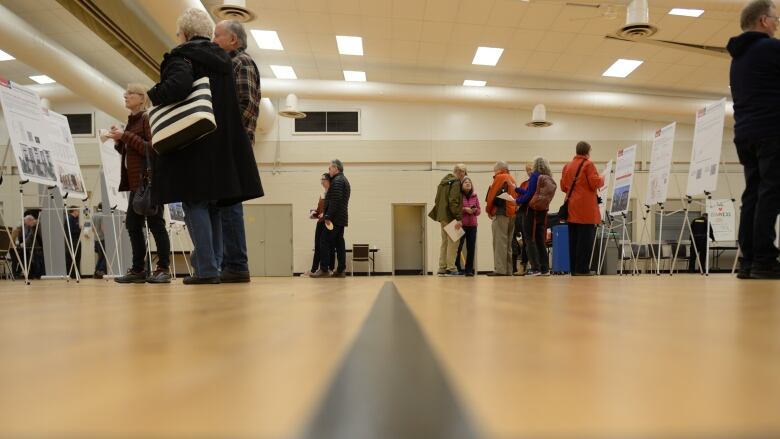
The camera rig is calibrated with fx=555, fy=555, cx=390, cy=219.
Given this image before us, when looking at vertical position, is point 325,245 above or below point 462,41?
below

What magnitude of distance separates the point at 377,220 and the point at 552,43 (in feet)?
16.6

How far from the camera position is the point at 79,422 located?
0.10m

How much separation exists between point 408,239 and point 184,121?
437 inches

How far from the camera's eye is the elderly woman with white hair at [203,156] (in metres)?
1.98

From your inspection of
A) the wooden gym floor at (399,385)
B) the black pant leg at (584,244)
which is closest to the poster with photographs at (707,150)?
the black pant leg at (584,244)

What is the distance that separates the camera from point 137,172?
2951 millimetres

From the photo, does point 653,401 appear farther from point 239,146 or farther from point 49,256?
point 49,256

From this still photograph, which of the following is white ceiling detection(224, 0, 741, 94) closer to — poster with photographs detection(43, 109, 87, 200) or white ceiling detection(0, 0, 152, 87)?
white ceiling detection(0, 0, 152, 87)

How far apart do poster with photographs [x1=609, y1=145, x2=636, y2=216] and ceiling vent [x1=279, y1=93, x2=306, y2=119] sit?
4.97 metres

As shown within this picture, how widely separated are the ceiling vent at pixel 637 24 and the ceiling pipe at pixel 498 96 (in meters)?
3.92

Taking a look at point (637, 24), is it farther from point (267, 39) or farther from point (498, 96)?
point (267, 39)

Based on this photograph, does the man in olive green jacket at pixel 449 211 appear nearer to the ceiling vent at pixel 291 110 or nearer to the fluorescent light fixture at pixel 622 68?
the ceiling vent at pixel 291 110

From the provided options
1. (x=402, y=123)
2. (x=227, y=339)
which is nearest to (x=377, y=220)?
(x=402, y=123)

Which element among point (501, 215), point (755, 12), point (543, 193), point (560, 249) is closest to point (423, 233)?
point (560, 249)
